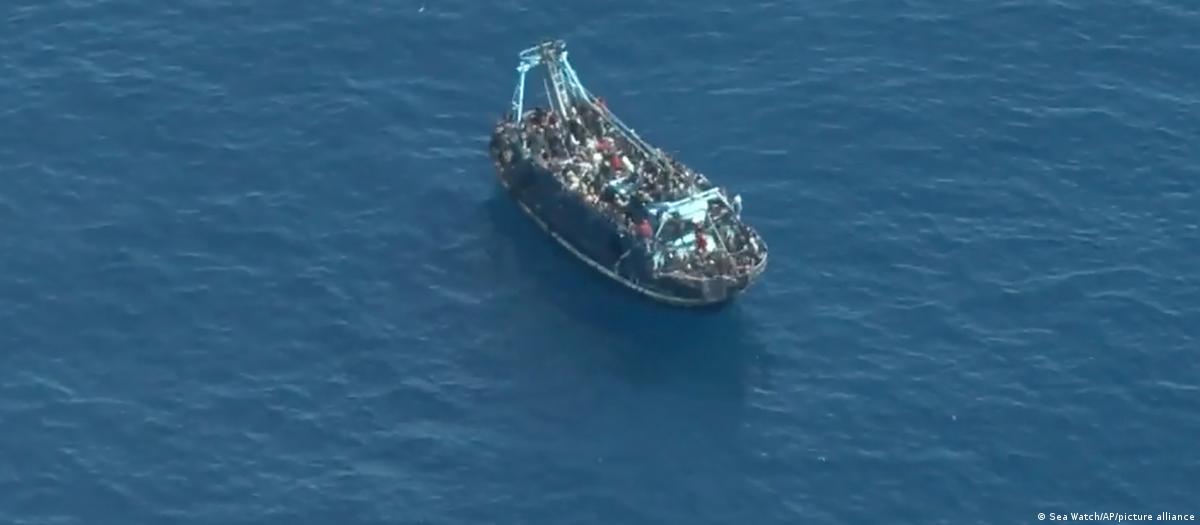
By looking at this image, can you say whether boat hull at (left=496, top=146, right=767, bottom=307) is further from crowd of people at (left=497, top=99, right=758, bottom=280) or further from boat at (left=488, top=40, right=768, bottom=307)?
crowd of people at (left=497, top=99, right=758, bottom=280)

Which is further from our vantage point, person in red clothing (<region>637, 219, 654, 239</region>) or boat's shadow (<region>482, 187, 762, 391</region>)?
person in red clothing (<region>637, 219, 654, 239</region>)

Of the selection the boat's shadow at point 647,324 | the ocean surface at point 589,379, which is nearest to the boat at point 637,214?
the boat's shadow at point 647,324

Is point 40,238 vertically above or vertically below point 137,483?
above

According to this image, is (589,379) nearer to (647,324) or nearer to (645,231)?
(647,324)

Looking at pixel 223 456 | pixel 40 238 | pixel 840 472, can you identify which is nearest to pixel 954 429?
pixel 840 472

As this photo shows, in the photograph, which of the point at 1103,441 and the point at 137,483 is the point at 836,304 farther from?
the point at 137,483

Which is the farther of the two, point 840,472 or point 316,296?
point 316,296

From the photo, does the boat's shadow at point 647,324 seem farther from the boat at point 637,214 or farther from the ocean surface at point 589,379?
the boat at point 637,214

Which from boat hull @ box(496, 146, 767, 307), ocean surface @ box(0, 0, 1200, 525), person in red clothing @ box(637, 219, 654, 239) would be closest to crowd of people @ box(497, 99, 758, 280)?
person in red clothing @ box(637, 219, 654, 239)
